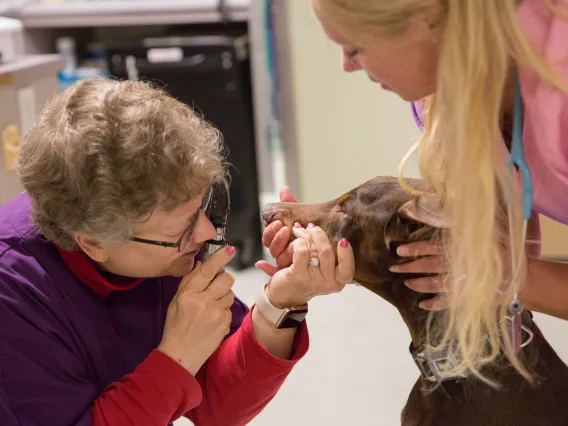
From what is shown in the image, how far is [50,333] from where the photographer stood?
4.42 ft

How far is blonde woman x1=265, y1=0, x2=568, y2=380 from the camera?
1.11 m

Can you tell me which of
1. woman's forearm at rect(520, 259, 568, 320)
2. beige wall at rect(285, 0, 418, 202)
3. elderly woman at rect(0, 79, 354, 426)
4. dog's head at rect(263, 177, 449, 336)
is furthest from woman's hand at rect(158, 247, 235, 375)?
beige wall at rect(285, 0, 418, 202)

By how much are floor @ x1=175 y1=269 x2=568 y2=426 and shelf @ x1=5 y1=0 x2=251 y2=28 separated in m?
1.19

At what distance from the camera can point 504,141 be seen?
48.7 inches

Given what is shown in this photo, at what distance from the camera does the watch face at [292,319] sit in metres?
1.53

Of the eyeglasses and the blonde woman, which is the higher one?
the blonde woman

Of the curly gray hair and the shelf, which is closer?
the curly gray hair

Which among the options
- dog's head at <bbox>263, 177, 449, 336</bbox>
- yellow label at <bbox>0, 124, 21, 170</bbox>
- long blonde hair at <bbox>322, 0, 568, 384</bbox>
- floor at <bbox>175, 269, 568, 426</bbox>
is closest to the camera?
long blonde hair at <bbox>322, 0, 568, 384</bbox>

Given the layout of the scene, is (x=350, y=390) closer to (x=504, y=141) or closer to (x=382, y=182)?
(x=382, y=182)

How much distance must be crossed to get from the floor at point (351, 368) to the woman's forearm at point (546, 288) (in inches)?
39.8

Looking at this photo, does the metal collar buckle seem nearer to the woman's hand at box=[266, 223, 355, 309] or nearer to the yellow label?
the woman's hand at box=[266, 223, 355, 309]

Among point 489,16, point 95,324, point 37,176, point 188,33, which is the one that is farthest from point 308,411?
point 188,33

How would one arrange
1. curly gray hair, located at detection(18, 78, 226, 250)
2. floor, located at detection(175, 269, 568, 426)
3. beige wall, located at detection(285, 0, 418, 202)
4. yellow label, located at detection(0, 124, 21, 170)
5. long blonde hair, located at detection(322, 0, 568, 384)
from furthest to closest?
beige wall, located at detection(285, 0, 418, 202) → yellow label, located at detection(0, 124, 21, 170) → floor, located at detection(175, 269, 568, 426) → curly gray hair, located at detection(18, 78, 226, 250) → long blonde hair, located at detection(322, 0, 568, 384)

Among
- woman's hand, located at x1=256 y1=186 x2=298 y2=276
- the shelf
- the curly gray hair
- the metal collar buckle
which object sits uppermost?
the shelf
